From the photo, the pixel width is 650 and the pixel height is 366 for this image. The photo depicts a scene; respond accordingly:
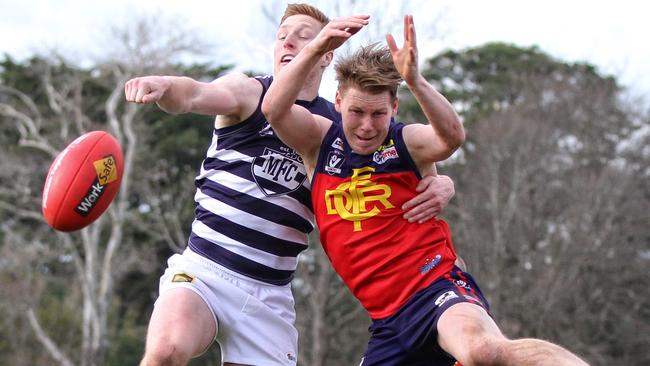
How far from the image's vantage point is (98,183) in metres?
5.96

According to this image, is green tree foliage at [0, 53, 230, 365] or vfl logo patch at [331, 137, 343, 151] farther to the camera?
green tree foliage at [0, 53, 230, 365]

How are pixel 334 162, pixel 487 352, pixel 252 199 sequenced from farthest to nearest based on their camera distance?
pixel 252 199
pixel 334 162
pixel 487 352

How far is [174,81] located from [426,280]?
Answer: 5.57 feet

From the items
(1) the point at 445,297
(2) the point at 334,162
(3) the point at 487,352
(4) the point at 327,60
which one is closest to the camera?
(3) the point at 487,352

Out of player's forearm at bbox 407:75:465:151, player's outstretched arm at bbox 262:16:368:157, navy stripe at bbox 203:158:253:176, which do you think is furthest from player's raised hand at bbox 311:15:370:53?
navy stripe at bbox 203:158:253:176

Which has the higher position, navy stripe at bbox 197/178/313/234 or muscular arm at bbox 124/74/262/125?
muscular arm at bbox 124/74/262/125

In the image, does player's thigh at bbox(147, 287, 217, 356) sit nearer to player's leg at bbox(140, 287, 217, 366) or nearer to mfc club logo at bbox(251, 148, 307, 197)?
player's leg at bbox(140, 287, 217, 366)

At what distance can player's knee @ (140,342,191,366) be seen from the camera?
15.8 ft

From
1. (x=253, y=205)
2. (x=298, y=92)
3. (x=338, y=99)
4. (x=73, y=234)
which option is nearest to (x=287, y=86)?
(x=298, y=92)

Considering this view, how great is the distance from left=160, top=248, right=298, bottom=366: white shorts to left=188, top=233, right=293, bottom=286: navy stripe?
3 cm

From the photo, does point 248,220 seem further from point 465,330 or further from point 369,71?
point 465,330

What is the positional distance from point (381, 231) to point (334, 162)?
1.53 feet

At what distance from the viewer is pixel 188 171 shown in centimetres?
3003

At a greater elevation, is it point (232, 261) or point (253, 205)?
point (253, 205)
